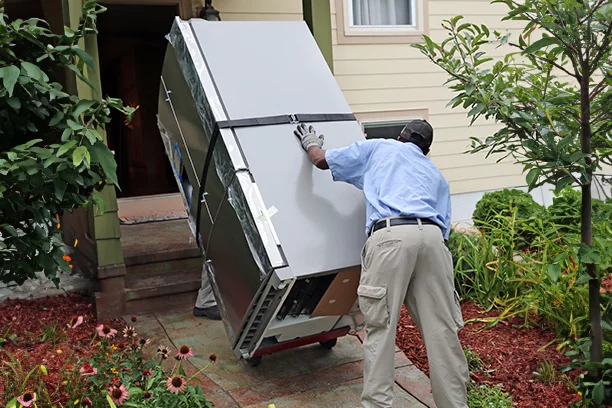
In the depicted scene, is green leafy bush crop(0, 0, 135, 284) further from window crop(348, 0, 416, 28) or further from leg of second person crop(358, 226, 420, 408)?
window crop(348, 0, 416, 28)

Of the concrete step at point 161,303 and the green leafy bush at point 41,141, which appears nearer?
the green leafy bush at point 41,141

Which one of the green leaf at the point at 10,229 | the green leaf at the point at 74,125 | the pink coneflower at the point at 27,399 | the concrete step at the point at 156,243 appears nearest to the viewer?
the pink coneflower at the point at 27,399

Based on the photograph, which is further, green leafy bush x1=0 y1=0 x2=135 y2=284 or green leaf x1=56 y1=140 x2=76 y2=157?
green leafy bush x1=0 y1=0 x2=135 y2=284

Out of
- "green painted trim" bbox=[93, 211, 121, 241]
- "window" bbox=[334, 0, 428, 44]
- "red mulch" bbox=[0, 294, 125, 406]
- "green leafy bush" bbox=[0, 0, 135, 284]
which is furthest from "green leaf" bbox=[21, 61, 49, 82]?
"window" bbox=[334, 0, 428, 44]

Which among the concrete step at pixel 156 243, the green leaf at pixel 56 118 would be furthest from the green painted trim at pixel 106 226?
the green leaf at pixel 56 118

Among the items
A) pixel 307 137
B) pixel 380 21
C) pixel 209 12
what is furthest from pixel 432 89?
pixel 307 137

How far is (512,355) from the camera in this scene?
390cm

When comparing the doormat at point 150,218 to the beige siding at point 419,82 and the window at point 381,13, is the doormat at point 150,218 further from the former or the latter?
the window at point 381,13

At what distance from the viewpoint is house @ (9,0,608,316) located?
5.05 metres

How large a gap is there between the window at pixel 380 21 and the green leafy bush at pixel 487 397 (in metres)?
4.62

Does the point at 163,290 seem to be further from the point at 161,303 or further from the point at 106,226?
the point at 106,226

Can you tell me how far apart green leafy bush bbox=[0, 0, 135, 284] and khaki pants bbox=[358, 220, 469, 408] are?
1.40 meters

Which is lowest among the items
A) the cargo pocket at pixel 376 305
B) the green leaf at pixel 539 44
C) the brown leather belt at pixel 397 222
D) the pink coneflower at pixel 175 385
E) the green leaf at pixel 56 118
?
the pink coneflower at pixel 175 385

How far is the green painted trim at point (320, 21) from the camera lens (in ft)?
18.0
